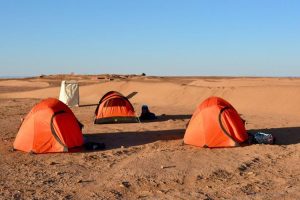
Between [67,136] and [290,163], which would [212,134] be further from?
[67,136]

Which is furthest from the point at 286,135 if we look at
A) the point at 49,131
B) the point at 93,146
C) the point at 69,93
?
the point at 69,93

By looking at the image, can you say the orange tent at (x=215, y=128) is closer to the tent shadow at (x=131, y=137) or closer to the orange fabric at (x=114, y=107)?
the tent shadow at (x=131, y=137)

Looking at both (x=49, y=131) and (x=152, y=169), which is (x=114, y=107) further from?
(x=152, y=169)

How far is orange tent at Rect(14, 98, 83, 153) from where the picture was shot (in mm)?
14430

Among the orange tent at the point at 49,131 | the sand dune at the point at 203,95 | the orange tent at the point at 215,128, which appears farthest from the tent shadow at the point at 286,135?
the orange tent at the point at 49,131

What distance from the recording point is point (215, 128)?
15.1 meters

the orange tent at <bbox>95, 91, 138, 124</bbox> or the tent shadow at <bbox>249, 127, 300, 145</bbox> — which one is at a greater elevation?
the orange tent at <bbox>95, 91, 138, 124</bbox>

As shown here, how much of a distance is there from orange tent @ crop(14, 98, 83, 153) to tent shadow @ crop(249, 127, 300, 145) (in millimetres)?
7346

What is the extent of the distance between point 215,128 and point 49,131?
5.46m

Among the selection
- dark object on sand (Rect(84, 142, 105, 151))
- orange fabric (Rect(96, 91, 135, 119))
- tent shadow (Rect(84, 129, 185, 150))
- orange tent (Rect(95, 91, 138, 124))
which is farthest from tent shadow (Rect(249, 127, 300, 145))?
dark object on sand (Rect(84, 142, 105, 151))

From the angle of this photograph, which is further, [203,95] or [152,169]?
[203,95]

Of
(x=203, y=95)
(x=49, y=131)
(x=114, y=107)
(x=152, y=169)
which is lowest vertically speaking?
(x=152, y=169)

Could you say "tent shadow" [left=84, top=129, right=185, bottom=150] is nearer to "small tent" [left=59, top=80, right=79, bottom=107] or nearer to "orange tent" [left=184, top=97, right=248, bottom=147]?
"orange tent" [left=184, top=97, right=248, bottom=147]

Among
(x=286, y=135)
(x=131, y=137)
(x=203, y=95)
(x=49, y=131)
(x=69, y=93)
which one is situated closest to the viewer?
(x=49, y=131)
